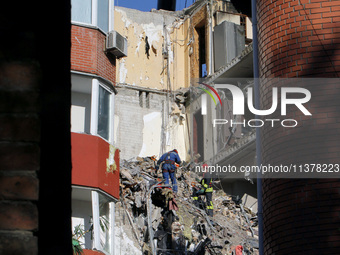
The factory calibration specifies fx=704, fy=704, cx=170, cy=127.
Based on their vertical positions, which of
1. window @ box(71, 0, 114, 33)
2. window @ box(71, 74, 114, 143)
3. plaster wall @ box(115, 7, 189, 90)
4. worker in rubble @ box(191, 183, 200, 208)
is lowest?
worker in rubble @ box(191, 183, 200, 208)

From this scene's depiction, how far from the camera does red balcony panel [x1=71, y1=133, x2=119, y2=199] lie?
1491cm

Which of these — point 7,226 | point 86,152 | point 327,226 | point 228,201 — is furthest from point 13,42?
point 228,201

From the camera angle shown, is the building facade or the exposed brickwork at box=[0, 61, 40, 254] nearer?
the exposed brickwork at box=[0, 61, 40, 254]

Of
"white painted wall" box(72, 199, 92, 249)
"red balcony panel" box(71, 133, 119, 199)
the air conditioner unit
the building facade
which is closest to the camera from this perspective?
"red balcony panel" box(71, 133, 119, 199)

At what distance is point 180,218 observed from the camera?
21.9m

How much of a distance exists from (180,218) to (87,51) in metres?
7.87

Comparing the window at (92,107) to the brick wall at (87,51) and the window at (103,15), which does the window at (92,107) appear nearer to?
the brick wall at (87,51)

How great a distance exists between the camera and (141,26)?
3259 centimetres

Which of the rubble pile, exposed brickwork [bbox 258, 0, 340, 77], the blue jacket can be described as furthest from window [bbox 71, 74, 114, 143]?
the blue jacket

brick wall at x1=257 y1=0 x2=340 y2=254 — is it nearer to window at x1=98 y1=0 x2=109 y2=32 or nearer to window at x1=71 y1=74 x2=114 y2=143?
window at x1=71 y1=74 x2=114 y2=143

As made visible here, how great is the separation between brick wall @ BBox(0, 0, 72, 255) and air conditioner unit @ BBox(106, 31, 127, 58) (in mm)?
13695

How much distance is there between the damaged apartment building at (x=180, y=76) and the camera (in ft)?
94.8

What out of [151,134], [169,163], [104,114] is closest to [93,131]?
[104,114]

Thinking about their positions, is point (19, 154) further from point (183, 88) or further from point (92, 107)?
point (183, 88)
